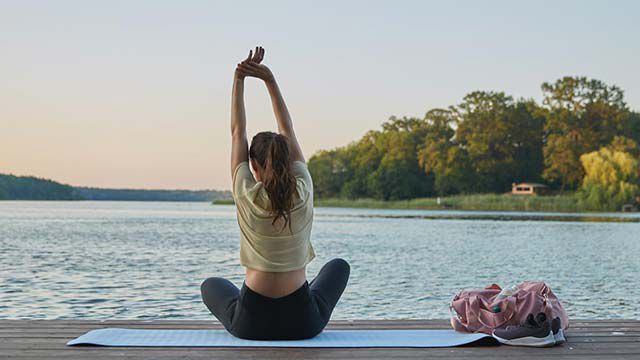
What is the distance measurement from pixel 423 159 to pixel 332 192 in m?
12.8

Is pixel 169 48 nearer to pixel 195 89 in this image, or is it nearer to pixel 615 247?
pixel 195 89

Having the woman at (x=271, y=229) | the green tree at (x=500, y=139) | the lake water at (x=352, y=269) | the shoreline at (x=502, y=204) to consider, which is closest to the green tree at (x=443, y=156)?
the green tree at (x=500, y=139)

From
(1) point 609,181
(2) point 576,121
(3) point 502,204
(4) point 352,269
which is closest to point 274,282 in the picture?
(4) point 352,269

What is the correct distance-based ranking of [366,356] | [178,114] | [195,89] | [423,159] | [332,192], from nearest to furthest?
[366,356] → [195,89] → [178,114] → [423,159] → [332,192]

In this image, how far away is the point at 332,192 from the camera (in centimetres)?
7475

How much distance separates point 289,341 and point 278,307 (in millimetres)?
219

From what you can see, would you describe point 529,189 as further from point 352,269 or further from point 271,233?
point 271,233

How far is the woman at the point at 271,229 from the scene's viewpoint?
3539 millimetres

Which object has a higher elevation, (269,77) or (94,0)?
(94,0)

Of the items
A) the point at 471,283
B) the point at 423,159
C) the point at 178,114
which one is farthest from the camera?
the point at 423,159

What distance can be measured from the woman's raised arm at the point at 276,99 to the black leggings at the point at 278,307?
2.11ft

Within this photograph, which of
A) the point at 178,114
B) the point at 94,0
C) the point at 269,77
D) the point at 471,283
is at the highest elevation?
the point at 94,0

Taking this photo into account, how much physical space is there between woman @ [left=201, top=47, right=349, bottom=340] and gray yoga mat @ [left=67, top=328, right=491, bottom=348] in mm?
91

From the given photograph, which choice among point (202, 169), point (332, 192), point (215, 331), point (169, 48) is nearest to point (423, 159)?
point (332, 192)
